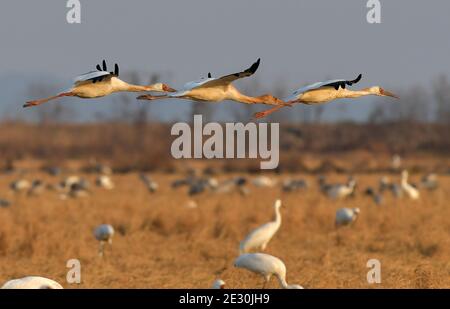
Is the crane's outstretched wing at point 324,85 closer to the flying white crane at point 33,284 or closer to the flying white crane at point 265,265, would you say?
the flying white crane at point 33,284

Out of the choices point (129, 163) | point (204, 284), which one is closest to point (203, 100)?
point (204, 284)

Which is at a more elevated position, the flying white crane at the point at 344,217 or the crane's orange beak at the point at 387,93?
the crane's orange beak at the point at 387,93

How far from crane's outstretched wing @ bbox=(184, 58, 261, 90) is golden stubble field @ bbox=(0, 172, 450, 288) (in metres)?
7.94

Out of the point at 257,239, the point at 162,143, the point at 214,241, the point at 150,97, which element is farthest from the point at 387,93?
the point at 162,143

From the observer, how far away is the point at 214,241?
68.9 feet

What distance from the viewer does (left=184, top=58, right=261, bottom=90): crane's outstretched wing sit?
259 inches

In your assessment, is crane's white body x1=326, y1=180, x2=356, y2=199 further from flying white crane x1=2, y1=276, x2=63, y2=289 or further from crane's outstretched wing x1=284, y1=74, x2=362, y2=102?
crane's outstretched wing x1=284, y1=74, x2=362, y2=102

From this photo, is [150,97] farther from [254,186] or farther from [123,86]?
[254,186]

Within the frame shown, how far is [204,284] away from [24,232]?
228 inches

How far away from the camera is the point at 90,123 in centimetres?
9106

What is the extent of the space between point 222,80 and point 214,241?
14450mm

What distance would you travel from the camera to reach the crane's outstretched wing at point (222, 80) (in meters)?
6.57

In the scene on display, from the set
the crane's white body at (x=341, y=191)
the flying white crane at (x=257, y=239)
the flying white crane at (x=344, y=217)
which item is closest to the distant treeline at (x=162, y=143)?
the crane's white body at (x=341, y=191)

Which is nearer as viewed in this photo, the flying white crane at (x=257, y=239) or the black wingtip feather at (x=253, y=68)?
the black wingtip feather at (x=253, y=68)
